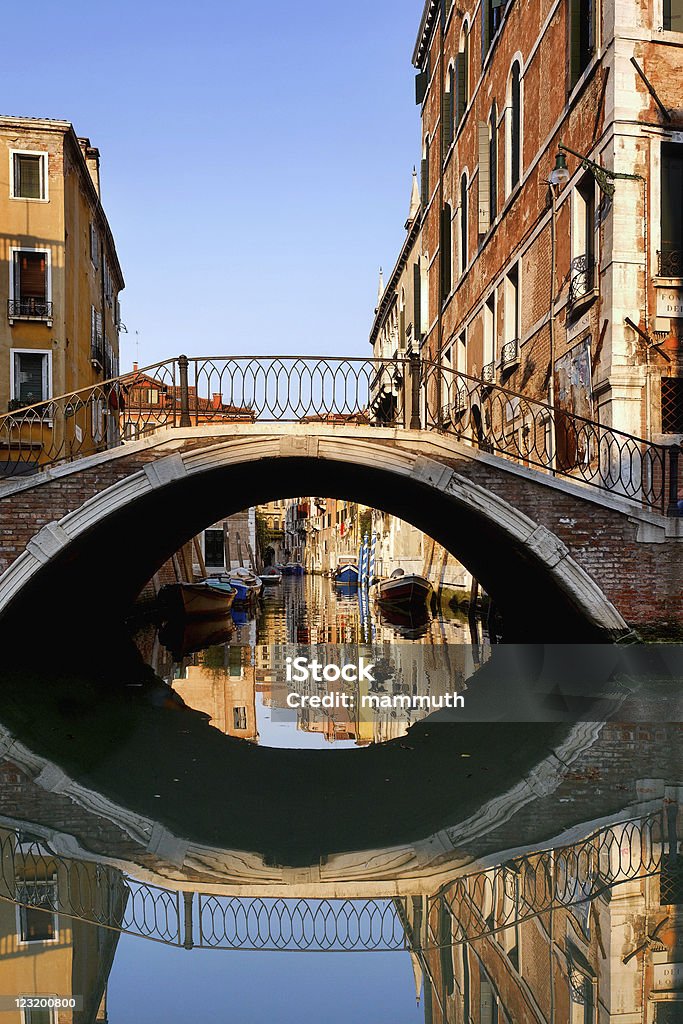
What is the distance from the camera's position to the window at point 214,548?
113 feet

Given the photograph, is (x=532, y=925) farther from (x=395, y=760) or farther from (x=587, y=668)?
(x=587, y=668)

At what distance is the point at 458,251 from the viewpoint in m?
19.3

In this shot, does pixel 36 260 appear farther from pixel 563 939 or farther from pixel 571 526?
pixel 563 939

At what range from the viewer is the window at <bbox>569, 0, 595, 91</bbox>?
1127 centimetres

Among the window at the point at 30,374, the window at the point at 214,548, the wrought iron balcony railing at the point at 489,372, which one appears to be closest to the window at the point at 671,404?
the wrought iron balcony railing at the point at 489,372

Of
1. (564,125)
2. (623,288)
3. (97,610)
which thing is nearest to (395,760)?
(623,288)

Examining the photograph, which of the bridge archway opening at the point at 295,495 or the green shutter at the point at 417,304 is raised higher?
the green shutter at the point at 417,304

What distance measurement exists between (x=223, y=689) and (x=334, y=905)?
5997 mm

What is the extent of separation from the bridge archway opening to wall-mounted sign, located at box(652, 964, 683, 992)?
19.4ft

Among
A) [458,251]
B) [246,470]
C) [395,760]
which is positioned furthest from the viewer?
[458,251]

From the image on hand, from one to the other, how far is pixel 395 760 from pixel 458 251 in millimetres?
14597

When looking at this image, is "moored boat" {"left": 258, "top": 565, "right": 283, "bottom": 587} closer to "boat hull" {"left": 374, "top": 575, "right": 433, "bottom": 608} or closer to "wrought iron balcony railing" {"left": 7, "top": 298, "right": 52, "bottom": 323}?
"boat hull" {"left": 374, "top": 575, "right": 433, "bottom": 608}

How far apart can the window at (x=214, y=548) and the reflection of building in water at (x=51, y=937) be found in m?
30.1

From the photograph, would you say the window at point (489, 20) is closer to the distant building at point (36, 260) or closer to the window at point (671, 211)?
the window at point (671, 211)
